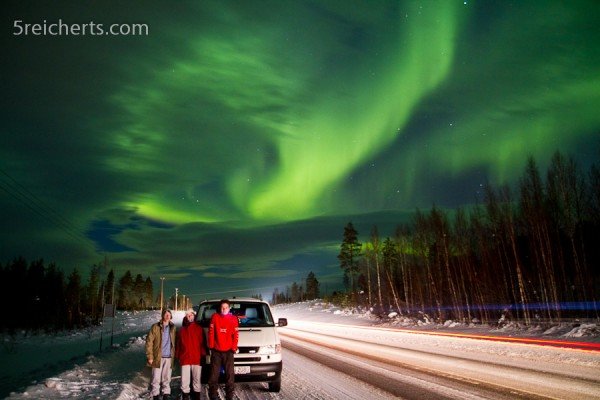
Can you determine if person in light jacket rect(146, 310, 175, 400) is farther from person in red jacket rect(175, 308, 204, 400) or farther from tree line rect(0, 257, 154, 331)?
tree line rect(0, 257, 154, 331)

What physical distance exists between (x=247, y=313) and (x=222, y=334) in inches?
80.1

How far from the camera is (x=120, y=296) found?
157 metres

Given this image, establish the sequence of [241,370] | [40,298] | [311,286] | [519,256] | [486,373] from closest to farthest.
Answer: [241,370] → [486,373] → [519,256] → [40,298] → [311,286]

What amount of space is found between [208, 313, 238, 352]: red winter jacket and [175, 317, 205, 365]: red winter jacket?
39cm

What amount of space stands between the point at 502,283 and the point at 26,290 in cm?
6926

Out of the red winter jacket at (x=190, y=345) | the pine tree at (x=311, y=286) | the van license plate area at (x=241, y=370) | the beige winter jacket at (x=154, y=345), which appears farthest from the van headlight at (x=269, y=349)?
the pine tree at (x=311, y=286)

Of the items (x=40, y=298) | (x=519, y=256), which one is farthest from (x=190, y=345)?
(x=40, y=298)

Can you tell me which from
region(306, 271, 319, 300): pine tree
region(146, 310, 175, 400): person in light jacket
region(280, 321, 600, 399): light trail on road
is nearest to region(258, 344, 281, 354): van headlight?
region(146, 310, 175, 400): person in light jacket

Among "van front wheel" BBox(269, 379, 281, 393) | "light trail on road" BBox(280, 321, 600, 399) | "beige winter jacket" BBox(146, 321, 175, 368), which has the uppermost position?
"beige winter jacket" BBox(146, 321, 175, 368)

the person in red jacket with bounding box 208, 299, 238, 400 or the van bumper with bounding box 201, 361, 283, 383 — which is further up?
the person in red jacket with bounding box 208, 299, 238, 400

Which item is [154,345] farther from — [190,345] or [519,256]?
[519,256]

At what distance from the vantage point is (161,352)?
825 centimetres

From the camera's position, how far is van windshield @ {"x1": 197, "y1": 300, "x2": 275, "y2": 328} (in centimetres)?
956

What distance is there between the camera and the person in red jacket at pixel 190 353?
313 inches
